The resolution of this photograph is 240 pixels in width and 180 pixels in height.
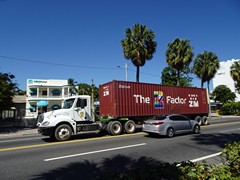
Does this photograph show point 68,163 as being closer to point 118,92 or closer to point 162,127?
point 162,127

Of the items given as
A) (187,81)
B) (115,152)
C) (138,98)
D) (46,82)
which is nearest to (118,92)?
(138,98)

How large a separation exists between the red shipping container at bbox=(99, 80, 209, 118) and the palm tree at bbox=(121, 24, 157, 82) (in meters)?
9.80

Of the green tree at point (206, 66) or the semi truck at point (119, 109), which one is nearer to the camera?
the semi truck at point (119, 109)

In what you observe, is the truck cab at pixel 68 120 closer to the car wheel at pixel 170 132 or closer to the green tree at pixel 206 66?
the car wheel at pixel 170 132

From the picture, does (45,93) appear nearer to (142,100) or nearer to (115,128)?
(142,100)

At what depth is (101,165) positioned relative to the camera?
21.4 ft

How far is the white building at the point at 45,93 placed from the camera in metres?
44.0

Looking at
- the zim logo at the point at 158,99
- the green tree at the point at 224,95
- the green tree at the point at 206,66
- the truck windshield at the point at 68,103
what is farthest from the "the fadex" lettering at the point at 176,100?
the green tree at the point at 224,95

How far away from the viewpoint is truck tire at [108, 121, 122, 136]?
13.6 metres

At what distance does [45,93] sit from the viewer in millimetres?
46938

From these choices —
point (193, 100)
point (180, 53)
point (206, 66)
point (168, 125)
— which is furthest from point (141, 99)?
point (206, 66)

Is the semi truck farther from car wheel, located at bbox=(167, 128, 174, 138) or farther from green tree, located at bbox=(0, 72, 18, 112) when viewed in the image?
Result: green tree, located at bbox=(0, 72, 18, 112)

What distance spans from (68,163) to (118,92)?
815cm

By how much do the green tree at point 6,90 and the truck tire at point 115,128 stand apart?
10874 millimetres
